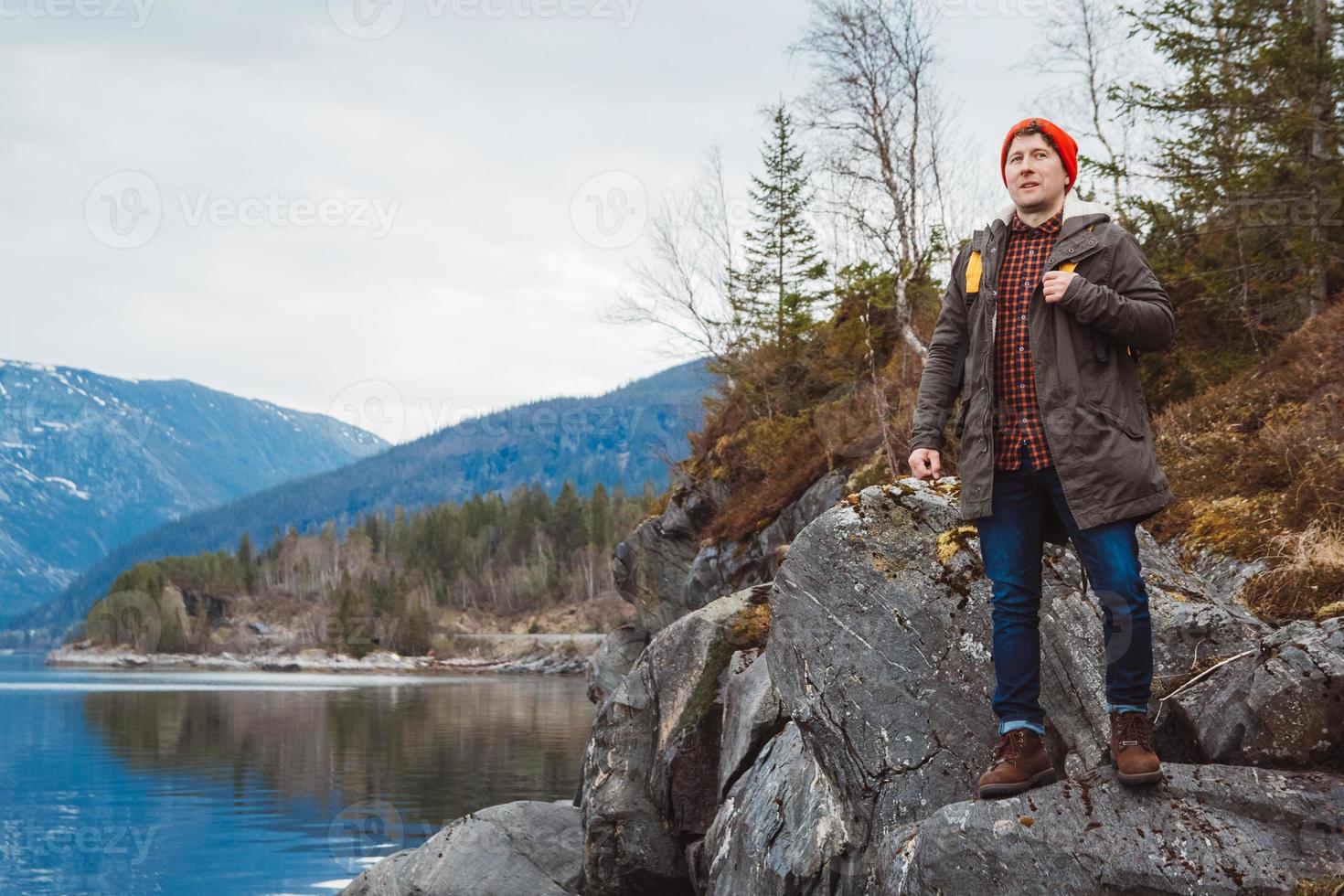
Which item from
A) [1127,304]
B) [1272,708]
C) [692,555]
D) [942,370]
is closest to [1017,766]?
[1272,708]

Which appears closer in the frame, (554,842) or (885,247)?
(554,842)

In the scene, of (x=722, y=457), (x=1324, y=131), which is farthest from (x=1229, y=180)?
(x=722, y=457)

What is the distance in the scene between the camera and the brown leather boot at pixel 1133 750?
4984 mm

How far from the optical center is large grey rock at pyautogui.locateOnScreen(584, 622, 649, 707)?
84.2ft

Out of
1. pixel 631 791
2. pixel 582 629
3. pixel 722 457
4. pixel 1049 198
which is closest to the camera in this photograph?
pixel 1049 198

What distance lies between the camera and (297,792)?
29344 mm

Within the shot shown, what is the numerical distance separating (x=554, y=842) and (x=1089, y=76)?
1869 cm

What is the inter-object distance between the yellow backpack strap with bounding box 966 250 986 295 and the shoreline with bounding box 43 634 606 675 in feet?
321

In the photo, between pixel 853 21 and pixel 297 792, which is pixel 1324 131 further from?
pixel 297 792

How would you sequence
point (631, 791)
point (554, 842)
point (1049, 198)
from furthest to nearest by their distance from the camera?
point (554, 842), point (631, 791), point (1049, 198)

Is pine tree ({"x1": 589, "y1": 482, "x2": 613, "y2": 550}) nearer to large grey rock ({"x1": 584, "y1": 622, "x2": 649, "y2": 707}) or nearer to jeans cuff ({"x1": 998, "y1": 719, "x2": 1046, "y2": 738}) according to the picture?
large grey rock ({"x1": 584, "y1": 622, "x2": 649, "y2": 707})

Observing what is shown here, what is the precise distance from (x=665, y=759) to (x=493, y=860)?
2.81 m

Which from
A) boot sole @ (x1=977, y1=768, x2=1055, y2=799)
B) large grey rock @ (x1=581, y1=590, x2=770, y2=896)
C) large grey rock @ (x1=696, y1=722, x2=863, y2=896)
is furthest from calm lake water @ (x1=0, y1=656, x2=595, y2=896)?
boot sole @ (x1=977, y1=768, x2=1055, y2=799)

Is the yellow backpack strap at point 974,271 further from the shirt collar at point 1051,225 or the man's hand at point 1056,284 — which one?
the man's hand at point 1056,284
